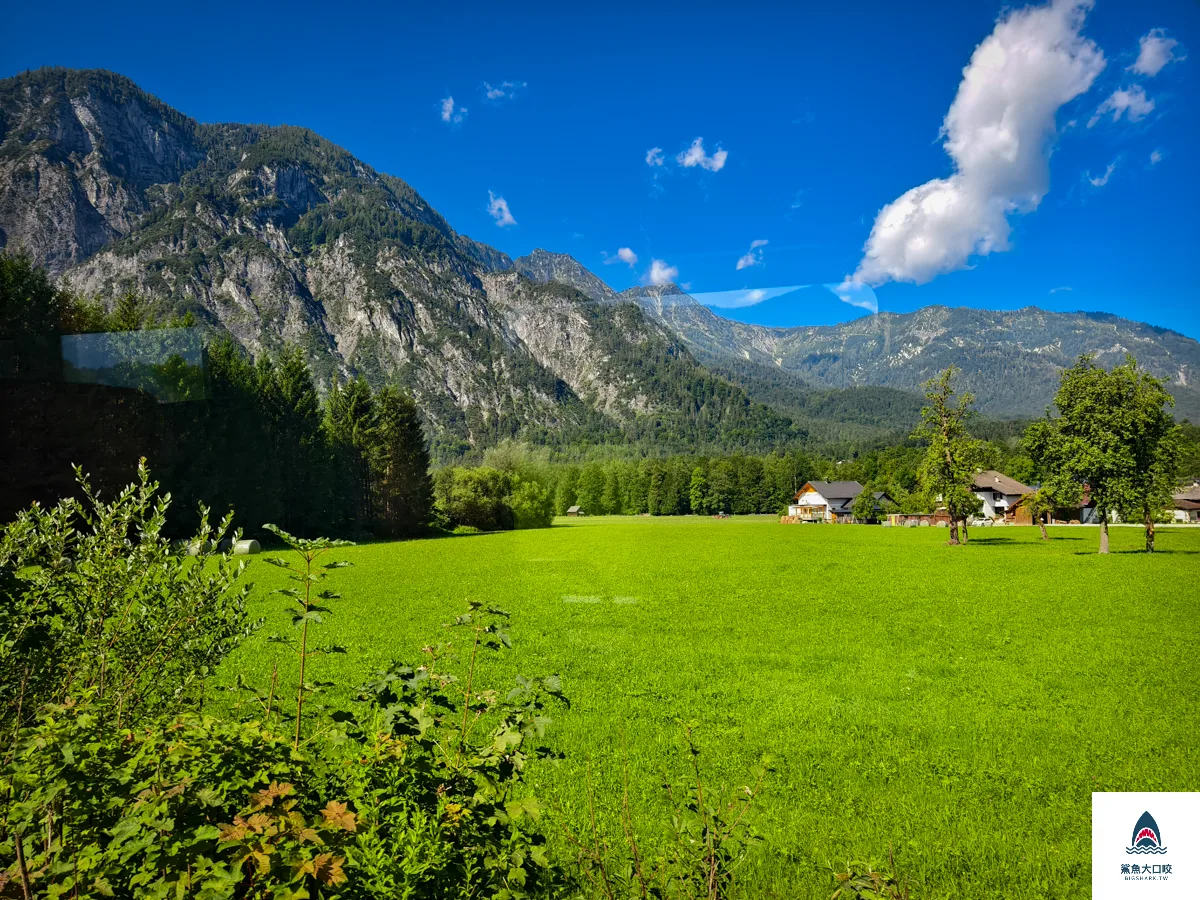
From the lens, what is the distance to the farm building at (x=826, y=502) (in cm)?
8488

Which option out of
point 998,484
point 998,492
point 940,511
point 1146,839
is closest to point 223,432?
point 1146,839

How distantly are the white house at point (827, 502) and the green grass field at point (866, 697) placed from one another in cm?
7097

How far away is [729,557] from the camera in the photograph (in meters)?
26.0

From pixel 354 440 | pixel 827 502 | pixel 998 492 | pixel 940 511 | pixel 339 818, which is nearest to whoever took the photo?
pixel 339 818

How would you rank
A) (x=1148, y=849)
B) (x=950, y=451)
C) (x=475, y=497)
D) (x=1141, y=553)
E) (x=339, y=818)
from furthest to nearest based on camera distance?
(x=475, y=497)
(x=950, y=451)
(x=1141, y=553)
(x=1148, y=849)
(x=339, y=818)

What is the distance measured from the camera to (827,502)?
288 feet

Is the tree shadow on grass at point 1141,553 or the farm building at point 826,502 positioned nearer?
the tree shadow on grass at point 1141,553

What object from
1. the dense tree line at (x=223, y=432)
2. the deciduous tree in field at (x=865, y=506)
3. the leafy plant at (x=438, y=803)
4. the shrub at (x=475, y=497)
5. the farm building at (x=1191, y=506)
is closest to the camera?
the leafy plant at (x=438, y=803)

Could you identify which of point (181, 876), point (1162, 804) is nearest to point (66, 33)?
point (181, 876)

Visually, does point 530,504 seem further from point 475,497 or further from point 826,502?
point 826,502

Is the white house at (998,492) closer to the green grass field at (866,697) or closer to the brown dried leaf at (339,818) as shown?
the green grass field at (866,697)

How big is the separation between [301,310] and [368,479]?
13672cm

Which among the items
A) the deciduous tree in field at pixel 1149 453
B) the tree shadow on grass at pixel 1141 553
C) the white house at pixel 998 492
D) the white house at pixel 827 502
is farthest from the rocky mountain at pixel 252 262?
the white house at pixel 998 492

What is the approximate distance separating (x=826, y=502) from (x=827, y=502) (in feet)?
0.67
